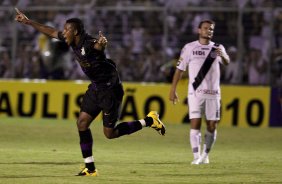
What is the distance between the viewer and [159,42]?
25703 millimetres

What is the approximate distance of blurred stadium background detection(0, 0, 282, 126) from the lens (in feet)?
79.8

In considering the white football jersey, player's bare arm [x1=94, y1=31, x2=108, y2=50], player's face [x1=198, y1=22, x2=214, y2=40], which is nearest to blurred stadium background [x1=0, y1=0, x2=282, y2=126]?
the white football jersey

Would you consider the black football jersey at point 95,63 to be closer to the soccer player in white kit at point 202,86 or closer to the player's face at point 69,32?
the player's face at point 69,32

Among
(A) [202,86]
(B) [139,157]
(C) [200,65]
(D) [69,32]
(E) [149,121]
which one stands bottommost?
(B) [139,157]

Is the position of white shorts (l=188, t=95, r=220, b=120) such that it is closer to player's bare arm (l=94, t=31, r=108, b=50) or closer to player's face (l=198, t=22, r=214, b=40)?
player's face (l=198, t=22, r=214, b=40)

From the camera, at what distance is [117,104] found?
40.9 ft

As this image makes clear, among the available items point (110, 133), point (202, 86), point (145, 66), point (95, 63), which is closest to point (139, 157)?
point (202, 86)

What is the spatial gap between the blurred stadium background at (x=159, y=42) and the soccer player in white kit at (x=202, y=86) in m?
9.58

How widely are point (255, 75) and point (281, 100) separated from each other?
1164mm

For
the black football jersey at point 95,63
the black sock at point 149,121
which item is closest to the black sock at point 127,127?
the black sock at point 149,121

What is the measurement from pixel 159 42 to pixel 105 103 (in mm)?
13527

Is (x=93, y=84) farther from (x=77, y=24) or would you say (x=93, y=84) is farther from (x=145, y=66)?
(x=145, y=66)

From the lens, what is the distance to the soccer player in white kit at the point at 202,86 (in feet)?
47.7

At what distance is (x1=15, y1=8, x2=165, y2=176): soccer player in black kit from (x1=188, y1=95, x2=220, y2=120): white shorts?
7.28 feet
